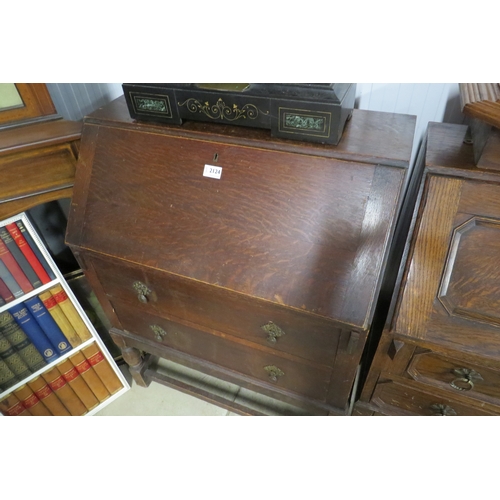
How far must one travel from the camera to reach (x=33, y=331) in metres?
1.32

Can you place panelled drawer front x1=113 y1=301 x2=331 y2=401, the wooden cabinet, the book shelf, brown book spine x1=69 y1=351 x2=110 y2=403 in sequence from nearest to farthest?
the wooden cabinet < panelled drawer front x1=113 y1=301 x2=331 y2=401 < the book shelf < brown book spine x1=69 y1=351 x2=110 y2=403

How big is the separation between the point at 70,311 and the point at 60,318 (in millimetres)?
45

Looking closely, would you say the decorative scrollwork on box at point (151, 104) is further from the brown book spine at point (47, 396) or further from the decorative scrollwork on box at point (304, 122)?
the brown book spine at point (47, 396)

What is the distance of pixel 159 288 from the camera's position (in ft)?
3.69

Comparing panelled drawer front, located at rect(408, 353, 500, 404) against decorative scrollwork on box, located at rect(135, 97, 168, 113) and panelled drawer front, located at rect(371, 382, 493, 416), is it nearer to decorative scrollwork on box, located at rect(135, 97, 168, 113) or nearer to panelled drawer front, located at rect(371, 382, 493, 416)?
panelled drawer front, located at rect(371, 382, 493, 416)

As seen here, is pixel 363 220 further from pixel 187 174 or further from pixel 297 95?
pixel 187 174

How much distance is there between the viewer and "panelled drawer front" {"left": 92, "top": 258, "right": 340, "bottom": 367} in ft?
3.15

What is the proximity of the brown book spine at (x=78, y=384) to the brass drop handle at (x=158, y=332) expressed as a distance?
45 centimetres

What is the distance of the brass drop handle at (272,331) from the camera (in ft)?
3.31

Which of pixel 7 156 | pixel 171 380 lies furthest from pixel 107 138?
pixel 171 380

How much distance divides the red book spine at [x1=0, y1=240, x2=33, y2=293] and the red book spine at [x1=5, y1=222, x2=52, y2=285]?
4 centimetres

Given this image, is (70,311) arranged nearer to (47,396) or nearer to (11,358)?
(11,358)

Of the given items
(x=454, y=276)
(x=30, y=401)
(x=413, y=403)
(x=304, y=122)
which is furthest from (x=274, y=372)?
(x=30, y=401)

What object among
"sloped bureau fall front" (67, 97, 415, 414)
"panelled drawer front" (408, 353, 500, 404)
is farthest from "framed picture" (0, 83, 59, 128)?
"panelled drawer front" (408, 353, 500, 404)
